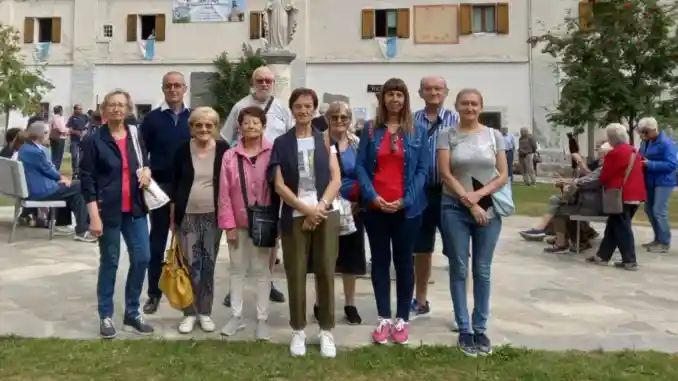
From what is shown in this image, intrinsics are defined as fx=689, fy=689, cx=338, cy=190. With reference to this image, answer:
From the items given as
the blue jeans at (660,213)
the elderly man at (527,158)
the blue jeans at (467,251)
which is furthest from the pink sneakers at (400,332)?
the elderly man at (527,158)

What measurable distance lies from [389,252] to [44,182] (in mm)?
6224

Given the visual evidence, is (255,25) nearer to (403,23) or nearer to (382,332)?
(403,23)

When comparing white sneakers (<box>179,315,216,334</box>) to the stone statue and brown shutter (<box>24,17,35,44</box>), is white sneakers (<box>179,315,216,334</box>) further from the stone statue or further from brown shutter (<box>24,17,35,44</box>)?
brown shutter (<box>24,17,35,44</box>)

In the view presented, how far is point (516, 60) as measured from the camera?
29.1m

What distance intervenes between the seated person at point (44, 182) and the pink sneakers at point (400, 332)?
5796mm

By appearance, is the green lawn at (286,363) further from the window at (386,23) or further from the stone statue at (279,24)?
the window at (386,23)

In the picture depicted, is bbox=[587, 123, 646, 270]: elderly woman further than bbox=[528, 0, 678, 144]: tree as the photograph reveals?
No

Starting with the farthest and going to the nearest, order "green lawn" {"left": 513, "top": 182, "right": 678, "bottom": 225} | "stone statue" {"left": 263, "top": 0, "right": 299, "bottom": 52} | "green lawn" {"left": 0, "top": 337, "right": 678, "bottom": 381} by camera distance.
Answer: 1. "stone statue" {"left": 263, "top": 0, "right": 299, "bottom": 52}
2. "green lawn" {"left": 513, "top": 182, "right": 678, "bottom": 225}
3. "green lawn" {"left": 0, "top": 337, "right": 678, "bottom": 381}

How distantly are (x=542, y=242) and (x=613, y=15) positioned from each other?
452 inches

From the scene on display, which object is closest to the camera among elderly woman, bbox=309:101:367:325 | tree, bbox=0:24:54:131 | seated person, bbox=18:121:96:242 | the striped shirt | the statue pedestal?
the striped shirt

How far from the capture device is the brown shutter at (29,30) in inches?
1280

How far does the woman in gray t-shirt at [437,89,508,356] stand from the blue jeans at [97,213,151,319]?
2301 mm

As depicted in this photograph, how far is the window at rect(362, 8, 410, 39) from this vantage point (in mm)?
Answer: 29812

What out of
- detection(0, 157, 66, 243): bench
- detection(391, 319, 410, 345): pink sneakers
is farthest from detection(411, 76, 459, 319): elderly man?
detection(0, 157, 66, 243): bench
